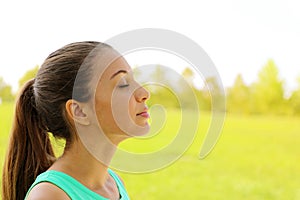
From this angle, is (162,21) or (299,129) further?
(299,129)

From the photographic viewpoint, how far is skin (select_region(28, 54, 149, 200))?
0.77 metres

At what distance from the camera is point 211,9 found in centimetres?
266

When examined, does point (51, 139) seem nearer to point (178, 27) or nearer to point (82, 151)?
point (82, 151)

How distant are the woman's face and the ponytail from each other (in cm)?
13

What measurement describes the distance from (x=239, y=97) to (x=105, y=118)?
268 centimetres

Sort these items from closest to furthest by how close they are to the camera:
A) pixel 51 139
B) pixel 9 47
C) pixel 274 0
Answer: pixel 51 139
pixel 9 47
pixel 274 0

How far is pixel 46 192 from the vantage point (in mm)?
740

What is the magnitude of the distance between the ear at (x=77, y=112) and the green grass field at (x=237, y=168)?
1700 mm

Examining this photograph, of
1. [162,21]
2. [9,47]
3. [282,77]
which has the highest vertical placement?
[282,77]

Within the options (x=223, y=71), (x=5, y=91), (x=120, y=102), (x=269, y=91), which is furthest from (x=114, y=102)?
(x=269, y=91)

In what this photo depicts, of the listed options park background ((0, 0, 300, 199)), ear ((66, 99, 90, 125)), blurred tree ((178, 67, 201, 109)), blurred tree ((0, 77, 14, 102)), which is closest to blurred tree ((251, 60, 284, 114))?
park background ((0, 0, 300, 199))

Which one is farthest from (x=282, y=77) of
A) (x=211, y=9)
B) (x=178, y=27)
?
(x=178, y=27)

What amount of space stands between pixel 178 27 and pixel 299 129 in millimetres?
1840

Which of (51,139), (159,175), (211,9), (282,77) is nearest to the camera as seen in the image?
(51,139)
